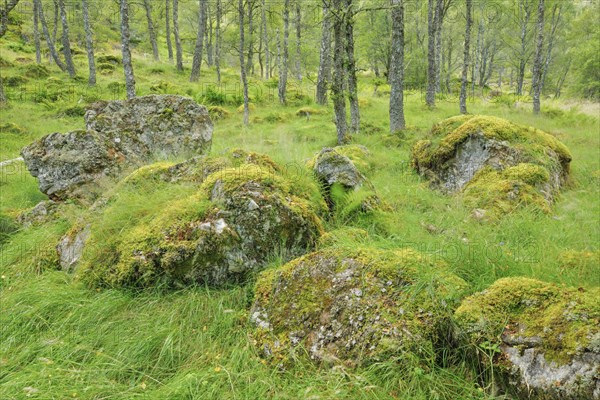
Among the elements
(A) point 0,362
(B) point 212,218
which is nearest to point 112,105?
(B) point 212,218

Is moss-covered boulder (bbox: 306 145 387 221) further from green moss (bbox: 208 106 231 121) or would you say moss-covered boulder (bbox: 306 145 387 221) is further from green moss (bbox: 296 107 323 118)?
green moss (bbox: 208 106 231 121)

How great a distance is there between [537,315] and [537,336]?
0.55ft

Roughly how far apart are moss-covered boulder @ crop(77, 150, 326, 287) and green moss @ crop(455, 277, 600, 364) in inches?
76.1

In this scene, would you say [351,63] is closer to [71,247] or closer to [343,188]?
[343,188]

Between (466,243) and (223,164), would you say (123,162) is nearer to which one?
(223,164)

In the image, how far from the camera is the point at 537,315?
2.31 metres

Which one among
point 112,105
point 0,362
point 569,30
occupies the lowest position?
point 0,362

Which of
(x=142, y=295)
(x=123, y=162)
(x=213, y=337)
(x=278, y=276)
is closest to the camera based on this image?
(x=213, y=337)

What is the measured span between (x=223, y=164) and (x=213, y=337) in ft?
8.25

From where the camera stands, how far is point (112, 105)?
747 centimetres

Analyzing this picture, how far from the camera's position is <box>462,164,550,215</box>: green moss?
550cm

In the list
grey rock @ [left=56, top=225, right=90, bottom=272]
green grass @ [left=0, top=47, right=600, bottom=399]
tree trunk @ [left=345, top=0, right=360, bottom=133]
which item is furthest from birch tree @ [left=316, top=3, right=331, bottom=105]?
grey rock @ [left=56, top=225, right=90, bottom=272]

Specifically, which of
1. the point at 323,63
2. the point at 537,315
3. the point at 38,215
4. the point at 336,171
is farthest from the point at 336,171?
the point at 323,63

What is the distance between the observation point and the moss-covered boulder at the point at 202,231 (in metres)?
3.59
